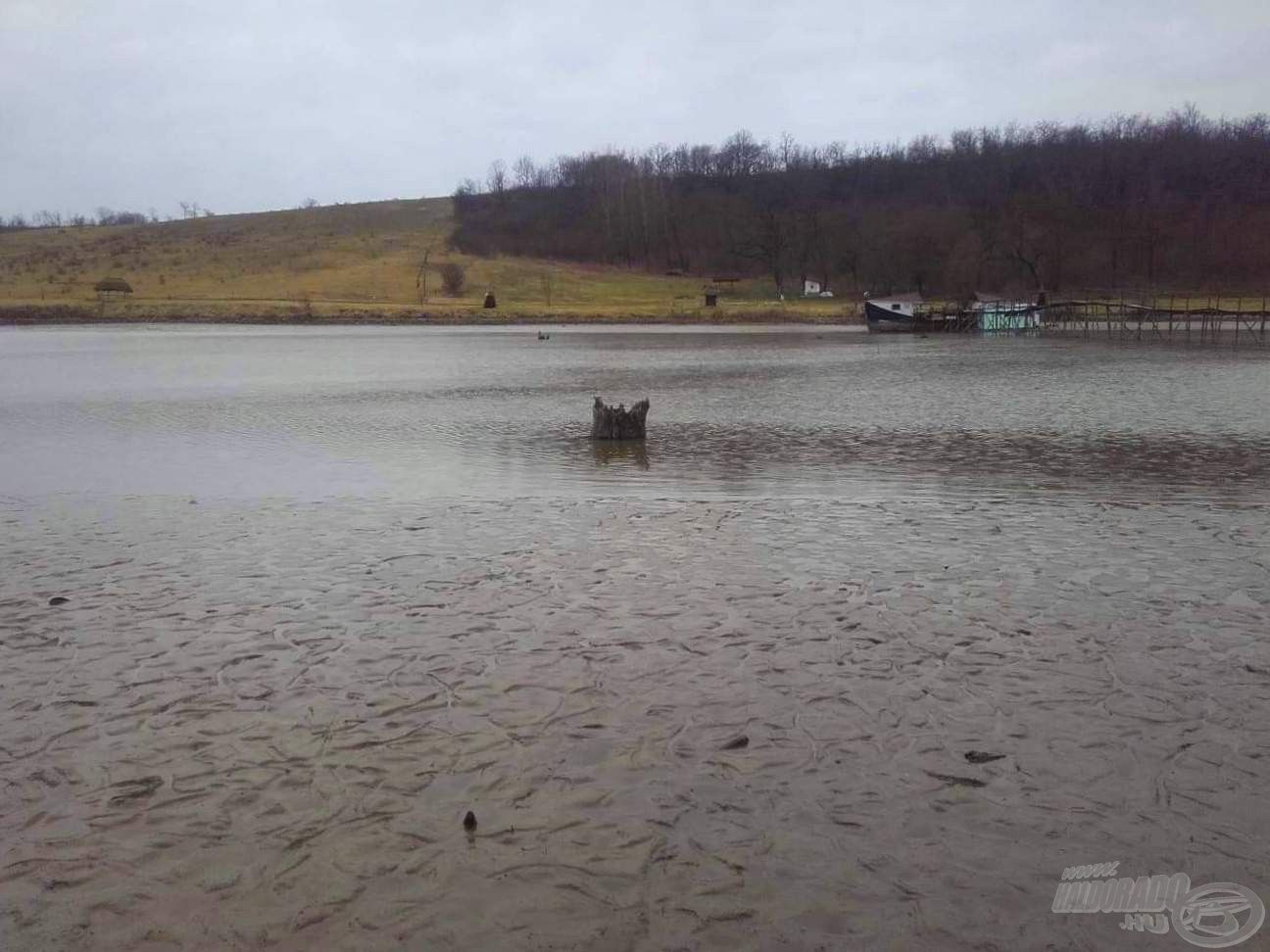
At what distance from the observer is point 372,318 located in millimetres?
78000

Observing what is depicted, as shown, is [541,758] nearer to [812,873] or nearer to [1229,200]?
[812,873]

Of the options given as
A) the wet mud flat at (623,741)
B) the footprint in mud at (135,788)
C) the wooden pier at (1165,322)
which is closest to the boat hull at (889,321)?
the wooden pier at (1165,322)

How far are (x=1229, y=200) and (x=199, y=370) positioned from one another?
461 feet

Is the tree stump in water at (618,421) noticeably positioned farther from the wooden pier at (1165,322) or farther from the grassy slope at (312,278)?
the grassy slope at (312,278)

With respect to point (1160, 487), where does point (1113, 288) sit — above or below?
above

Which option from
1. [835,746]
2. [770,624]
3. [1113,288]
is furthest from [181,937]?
[1113,288]

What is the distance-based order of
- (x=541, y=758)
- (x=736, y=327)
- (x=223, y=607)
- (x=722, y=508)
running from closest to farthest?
(x=541, y=758) → (x=223, y=607) → (x=722, y=508) → (x=736, y=327)

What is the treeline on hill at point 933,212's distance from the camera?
119 m

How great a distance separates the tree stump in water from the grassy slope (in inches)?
2535

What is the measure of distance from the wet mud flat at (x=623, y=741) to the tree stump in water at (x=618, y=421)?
8.54 meters

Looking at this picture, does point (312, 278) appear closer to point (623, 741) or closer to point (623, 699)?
point (623, 699)

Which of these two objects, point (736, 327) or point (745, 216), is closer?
point (736, 327)

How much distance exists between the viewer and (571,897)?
4211 millimetres

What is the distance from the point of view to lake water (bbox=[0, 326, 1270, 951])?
4.23 m
